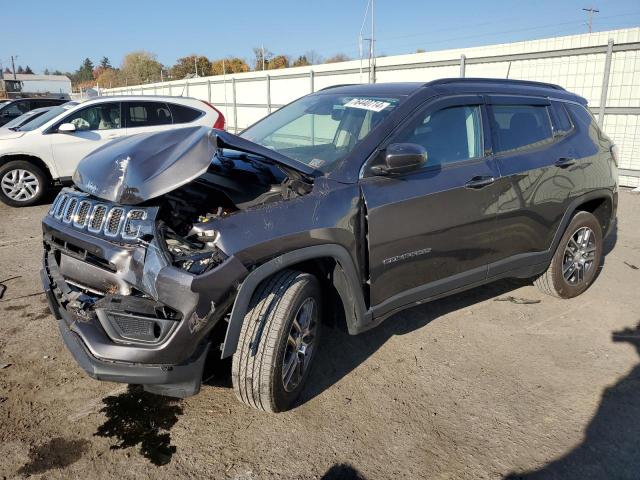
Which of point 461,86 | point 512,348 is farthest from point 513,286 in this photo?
point 461,86

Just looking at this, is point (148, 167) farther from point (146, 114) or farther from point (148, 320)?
point (146, 114)

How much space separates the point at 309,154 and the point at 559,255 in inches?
98.0

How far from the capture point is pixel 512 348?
3691mm

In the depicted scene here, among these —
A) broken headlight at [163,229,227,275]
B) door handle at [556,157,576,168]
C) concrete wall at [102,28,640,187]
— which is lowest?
broken headlight at [163,229,227,275]

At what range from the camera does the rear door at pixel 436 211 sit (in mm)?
3020

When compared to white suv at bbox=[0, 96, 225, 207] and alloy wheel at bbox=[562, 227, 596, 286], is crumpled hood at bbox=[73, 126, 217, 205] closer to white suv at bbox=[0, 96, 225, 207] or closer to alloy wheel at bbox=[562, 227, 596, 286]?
alloy wheel at bbox=[562, 227, 596, 286]

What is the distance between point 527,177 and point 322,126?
1.62 m

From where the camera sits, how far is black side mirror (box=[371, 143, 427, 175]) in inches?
114

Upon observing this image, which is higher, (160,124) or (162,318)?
(160,124)

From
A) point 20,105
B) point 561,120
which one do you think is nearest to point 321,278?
point 561,120

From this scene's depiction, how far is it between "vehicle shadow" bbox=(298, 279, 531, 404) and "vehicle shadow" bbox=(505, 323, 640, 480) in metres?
1.22

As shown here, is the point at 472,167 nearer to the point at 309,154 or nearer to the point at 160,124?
the point at 309,154

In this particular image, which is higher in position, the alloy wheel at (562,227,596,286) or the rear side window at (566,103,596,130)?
the rear side window at (566,103,596,130)

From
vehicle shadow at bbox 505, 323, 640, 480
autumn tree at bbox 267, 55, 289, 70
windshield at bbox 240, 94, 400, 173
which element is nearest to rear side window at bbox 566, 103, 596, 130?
windshield at bbox 240, 94, 400, 173
